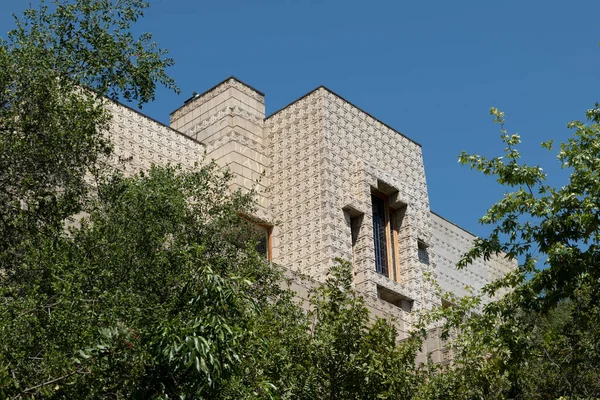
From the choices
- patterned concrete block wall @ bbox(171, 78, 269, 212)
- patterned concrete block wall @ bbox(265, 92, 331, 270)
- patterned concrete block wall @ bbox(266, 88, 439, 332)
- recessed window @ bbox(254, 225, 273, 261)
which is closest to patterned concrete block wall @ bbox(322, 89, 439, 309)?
patterned concrete block wall @ bbox(266, 88, 439, 332)

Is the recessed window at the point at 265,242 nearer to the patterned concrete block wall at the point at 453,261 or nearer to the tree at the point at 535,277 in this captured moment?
the patterned concrete block wall at the point at 453,261

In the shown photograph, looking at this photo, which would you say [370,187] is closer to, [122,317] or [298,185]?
[298,185]

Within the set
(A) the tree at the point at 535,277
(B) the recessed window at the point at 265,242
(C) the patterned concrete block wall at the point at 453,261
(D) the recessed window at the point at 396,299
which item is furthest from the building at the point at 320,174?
(A) the tree at the point at 535,277

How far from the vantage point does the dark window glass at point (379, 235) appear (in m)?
31.1

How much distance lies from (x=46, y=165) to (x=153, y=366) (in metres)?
4.59

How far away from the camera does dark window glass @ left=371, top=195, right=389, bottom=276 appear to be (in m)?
31.1

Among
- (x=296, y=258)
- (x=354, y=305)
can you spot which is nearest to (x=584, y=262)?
(x=354, y=305)

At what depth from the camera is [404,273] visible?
31.3 metres

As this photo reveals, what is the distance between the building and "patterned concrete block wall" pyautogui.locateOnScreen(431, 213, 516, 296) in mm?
1446

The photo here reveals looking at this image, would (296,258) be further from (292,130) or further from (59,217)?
(59,217)

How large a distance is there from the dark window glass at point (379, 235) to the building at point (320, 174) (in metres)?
0.04

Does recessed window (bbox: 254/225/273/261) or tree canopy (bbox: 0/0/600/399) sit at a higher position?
recessed window (bbox: 254/225/273/261)

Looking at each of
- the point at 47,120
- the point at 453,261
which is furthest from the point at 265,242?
the point at 47,120

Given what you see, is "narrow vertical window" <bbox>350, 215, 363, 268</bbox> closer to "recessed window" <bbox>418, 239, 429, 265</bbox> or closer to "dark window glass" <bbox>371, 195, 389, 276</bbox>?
"dark window glass" <bbox>371, 195, 389, 276</bbox>
